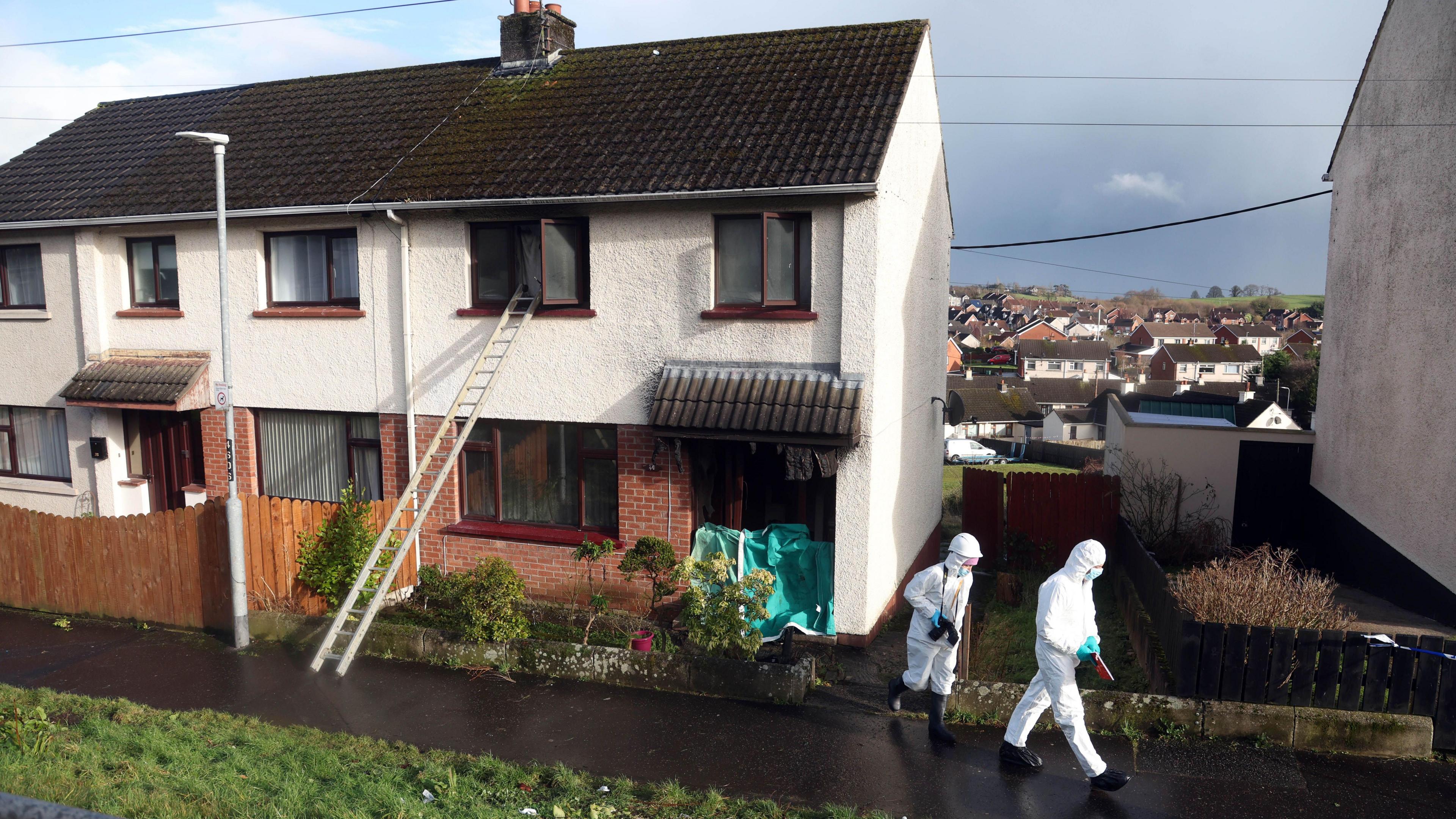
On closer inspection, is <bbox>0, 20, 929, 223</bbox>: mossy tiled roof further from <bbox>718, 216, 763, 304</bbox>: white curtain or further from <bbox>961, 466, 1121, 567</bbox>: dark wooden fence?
<bbox>961, 466, 1121, 567</bbox>: dark wooden fence

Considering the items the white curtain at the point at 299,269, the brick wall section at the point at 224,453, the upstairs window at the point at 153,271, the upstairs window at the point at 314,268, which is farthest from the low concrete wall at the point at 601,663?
the upstairs window at the point at 153,271

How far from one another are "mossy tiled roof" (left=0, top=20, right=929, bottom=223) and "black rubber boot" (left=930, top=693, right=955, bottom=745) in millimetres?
5055

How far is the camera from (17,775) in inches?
221

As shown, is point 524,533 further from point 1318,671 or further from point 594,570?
point 1318,671

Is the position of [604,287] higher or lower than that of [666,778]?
higher

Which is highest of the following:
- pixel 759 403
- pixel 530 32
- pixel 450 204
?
pixel 530 32

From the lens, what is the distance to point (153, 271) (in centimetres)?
1273

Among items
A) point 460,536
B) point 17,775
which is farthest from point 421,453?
point 17,775

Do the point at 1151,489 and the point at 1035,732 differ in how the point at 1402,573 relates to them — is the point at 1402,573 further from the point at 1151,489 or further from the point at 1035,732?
the point at 1035,732

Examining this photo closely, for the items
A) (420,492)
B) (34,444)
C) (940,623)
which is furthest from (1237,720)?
(34,444)

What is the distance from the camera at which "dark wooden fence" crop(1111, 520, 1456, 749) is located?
7113mm

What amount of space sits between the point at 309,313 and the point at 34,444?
20.5 ft

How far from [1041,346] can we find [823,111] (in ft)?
346

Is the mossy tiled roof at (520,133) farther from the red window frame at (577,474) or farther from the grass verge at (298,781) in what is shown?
the grass verge at (298,781)
